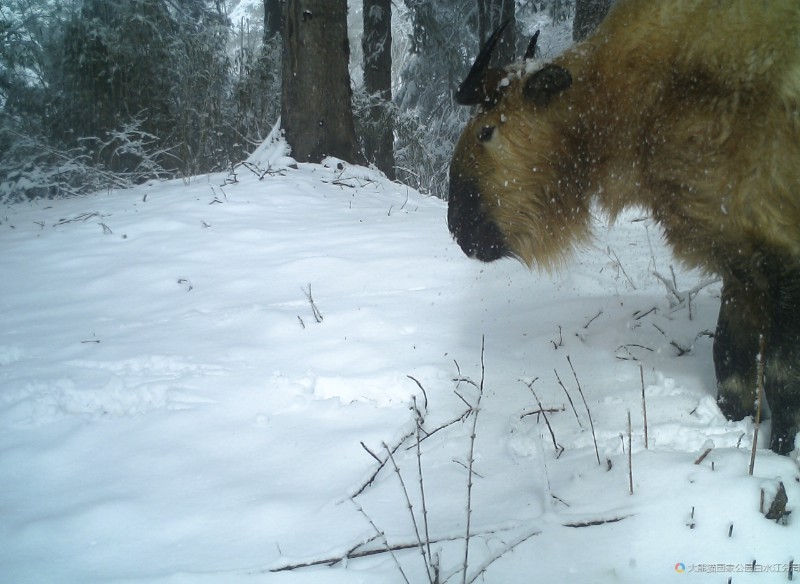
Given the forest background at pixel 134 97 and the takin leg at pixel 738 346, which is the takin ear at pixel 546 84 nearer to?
the takin leg at pixel 738 346

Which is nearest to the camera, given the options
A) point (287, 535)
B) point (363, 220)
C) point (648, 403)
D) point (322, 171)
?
point (287, 535)

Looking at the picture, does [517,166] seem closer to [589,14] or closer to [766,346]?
[766,346]

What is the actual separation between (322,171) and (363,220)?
2.01 m

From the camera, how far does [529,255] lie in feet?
10.6

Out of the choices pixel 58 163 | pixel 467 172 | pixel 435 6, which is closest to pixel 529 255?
pixel 467 172

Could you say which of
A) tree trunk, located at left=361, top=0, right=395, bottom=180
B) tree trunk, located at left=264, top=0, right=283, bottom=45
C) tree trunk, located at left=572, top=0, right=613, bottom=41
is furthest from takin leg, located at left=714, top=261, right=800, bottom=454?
tree trunk, located at left=264, top=0, right=283, bottom=45

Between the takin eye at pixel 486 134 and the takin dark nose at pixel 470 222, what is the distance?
0.70 ft

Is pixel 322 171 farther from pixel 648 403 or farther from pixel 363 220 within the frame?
pixel 648 403

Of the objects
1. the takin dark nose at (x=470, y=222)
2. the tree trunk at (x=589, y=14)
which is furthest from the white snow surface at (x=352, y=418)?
the tree trunk at (x=589, y=14)

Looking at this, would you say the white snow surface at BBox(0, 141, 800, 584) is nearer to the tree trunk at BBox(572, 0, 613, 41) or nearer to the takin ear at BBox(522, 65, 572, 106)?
the takin ear at BBox(522, 65, 572, 106)

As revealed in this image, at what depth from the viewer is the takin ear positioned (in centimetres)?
266

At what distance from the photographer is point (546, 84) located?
270 centimetres

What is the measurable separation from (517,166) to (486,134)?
8.6 inches

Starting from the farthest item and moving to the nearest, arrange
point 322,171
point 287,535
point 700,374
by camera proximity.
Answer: point 322,171 → point 700,374 → point 287,535
